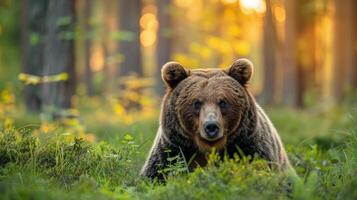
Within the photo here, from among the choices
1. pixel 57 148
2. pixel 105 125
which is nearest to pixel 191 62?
pixel 105 125

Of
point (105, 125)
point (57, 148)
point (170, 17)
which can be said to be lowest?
point (105, 125)

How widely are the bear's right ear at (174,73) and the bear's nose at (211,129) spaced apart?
881mm

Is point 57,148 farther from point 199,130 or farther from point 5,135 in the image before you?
point 199,130

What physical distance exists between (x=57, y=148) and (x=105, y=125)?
8.68 meters

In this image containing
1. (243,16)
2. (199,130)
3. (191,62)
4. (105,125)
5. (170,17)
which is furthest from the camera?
(243,16)

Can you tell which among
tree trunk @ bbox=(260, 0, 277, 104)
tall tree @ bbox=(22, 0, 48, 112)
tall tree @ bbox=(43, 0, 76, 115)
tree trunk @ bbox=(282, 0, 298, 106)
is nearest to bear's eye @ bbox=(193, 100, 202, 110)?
tall tree @ bbox=(43, 0, 76, 115)

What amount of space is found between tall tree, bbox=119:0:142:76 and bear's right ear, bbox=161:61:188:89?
50.2ft

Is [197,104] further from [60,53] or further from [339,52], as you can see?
[339,52]

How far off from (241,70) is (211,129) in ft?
3.15

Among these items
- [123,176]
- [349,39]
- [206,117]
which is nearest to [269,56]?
[349,39]

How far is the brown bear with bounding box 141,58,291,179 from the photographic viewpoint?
19.8ft

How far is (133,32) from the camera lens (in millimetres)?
21812

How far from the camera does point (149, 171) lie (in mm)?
6277

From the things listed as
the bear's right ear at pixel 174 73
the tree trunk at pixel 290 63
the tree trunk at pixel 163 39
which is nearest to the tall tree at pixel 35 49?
the tree trunk at pixel 163 39
